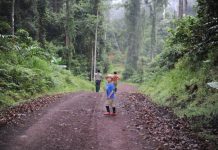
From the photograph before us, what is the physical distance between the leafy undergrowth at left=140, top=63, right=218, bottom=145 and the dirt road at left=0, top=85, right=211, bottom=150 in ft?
5.02

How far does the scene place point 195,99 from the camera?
1234 centimetres

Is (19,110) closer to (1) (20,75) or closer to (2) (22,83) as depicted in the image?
(2) (22,83)

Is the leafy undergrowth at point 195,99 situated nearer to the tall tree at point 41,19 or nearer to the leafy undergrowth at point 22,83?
the leafy undergrowth at point 22,83

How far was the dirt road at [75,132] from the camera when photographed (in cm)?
814

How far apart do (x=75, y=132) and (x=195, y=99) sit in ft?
17.0

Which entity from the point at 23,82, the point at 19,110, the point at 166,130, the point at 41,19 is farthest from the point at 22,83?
the point at 41,19

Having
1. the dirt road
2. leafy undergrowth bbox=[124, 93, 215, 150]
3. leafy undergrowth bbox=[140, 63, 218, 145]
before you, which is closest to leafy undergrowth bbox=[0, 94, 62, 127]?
the dirt road

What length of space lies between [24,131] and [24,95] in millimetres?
6888

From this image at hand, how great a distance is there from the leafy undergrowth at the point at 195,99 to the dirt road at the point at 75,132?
1.53 metres

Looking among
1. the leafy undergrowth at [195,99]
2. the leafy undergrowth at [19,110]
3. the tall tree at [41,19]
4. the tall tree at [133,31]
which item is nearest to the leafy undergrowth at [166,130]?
the leafy undergrowth at [195,99]

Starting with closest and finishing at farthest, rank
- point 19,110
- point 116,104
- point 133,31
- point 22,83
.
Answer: point 19,110, point 116,104, point 22,83, point 133,31

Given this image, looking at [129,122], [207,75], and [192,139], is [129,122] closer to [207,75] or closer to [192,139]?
[192,139]

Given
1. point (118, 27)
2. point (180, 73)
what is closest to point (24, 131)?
point (180, 73)

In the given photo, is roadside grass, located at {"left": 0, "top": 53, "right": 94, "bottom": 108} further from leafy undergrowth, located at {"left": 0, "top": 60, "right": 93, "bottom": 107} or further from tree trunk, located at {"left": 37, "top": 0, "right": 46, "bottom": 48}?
tree trunk, located at {"left": 37, "top": 0, "right": 46, "bottom": 48}
